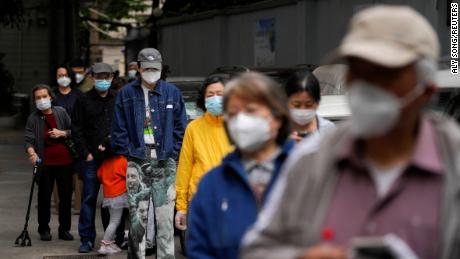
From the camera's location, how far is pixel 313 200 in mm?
3090

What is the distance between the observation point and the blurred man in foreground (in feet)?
9.78

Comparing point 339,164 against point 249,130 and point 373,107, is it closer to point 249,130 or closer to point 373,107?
point 373,107

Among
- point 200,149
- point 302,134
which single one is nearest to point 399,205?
point 302,134

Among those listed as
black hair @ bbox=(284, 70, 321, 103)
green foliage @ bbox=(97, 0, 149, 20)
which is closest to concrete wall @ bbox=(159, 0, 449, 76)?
black hair @ bbox=(284, 70, 321, 103)

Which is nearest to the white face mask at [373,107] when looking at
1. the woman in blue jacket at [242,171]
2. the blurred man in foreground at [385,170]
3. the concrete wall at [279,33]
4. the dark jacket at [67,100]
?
the blurred man in foreground at [385,170]

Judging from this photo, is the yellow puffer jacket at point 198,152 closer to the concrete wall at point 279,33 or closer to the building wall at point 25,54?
the concrete wall at point 279,33

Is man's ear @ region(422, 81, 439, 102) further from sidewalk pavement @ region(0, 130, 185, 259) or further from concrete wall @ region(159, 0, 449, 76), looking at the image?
concrete wall @ region(159, 0, 449, 76)

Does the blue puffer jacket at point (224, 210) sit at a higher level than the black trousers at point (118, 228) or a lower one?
higher

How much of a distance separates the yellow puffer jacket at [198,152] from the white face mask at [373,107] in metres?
5.25

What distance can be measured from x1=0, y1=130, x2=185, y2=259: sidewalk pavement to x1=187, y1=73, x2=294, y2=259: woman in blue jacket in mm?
7257

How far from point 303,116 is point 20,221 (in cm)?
842

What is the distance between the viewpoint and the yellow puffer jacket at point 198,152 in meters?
8.33

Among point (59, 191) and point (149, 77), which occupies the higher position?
point (149, 77)

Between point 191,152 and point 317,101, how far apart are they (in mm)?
1702
